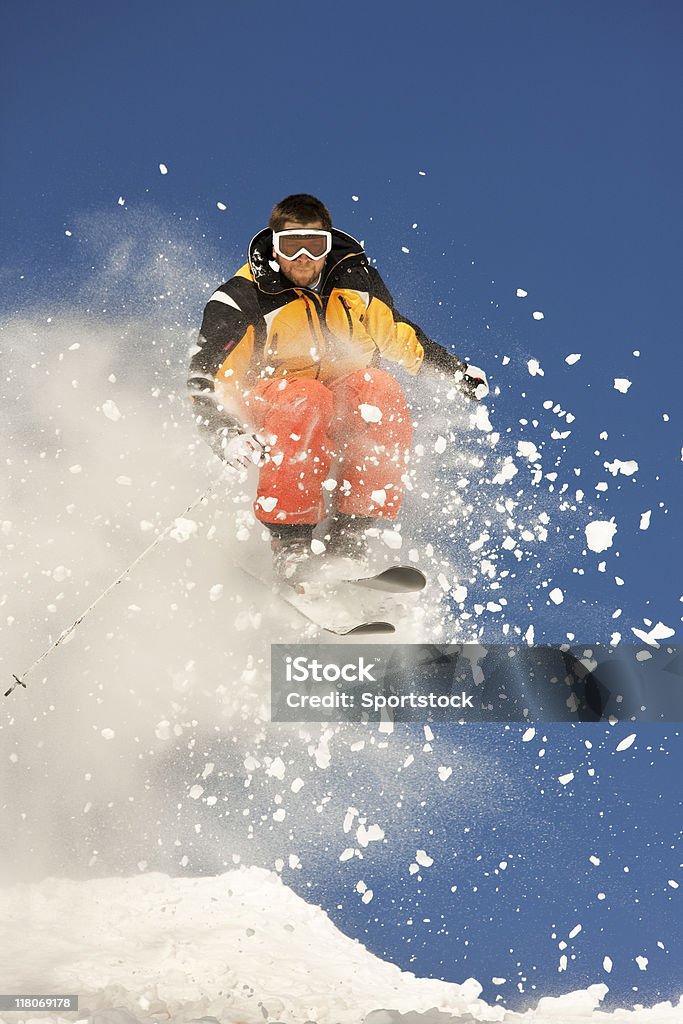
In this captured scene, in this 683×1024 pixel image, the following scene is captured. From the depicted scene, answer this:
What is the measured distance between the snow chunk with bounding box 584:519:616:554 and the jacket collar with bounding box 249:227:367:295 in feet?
2.43

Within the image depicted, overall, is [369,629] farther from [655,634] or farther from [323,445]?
[655,634]

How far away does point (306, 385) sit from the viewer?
1.81 meters

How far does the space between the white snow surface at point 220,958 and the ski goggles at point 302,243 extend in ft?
4.17

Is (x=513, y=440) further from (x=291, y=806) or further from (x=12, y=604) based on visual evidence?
(x=12, y=604)

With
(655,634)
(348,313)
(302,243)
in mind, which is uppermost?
(302,243)

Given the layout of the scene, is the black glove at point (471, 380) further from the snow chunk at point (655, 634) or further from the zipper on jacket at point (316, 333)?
the snow chunk at point (655, 634)

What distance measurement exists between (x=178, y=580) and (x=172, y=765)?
39cm

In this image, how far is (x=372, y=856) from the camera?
185cm

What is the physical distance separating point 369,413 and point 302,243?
379mm

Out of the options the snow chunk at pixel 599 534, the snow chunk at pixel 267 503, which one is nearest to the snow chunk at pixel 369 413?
the snow chunk at pixel 267 503

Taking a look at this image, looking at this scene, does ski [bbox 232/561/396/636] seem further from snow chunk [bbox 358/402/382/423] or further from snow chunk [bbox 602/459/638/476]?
snow chunk [bbox 602/459/638/476]

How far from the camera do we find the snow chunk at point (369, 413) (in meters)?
1.81

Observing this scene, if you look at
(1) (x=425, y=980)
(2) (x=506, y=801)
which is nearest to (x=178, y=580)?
(2) (x=506, y=801)

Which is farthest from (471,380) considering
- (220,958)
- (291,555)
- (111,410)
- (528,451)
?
(220,958)
